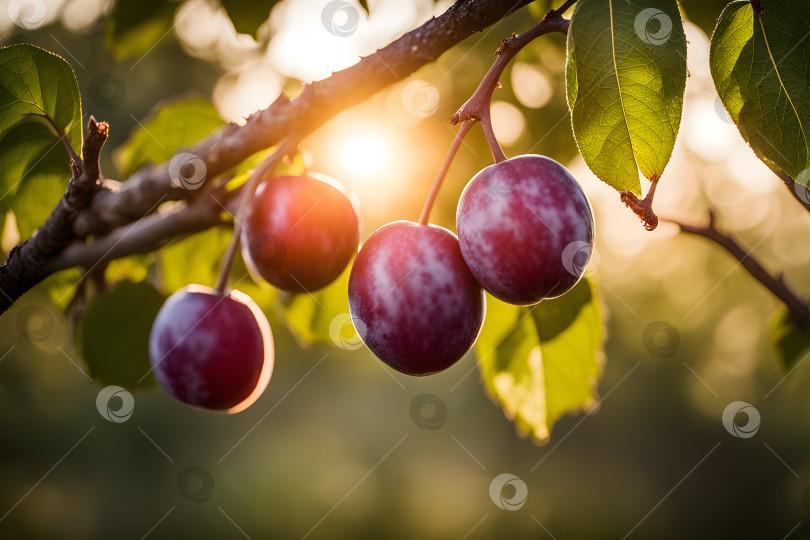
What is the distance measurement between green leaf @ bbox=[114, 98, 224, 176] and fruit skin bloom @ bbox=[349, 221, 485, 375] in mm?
697

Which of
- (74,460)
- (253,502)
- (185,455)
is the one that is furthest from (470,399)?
(74,460)

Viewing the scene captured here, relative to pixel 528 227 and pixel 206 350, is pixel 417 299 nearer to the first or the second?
pixel 528 227

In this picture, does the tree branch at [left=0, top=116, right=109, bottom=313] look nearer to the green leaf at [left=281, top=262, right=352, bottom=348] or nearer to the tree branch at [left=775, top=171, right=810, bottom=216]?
the green leaf at [left=281, top=262, right=352, bottom=348]

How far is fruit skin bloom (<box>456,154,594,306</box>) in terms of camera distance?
0.52 meters

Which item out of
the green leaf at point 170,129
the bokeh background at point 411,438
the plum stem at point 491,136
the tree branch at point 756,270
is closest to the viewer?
the plum stem at point 491,136

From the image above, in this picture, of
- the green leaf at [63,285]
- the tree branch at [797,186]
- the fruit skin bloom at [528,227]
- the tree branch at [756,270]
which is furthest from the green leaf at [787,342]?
the green leaf at [63,285]

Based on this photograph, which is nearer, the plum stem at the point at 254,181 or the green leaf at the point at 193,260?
the plum stem at the point at 254,181

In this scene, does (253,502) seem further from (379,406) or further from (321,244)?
(321,244)

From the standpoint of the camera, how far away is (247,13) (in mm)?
765

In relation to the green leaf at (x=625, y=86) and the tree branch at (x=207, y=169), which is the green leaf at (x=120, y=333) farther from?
the green leaf at (x=625, y=86)

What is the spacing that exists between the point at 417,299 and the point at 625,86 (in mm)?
271

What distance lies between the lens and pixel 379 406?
11.4 m

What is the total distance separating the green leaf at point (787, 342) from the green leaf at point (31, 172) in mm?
1364

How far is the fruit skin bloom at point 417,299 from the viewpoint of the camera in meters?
0.57
